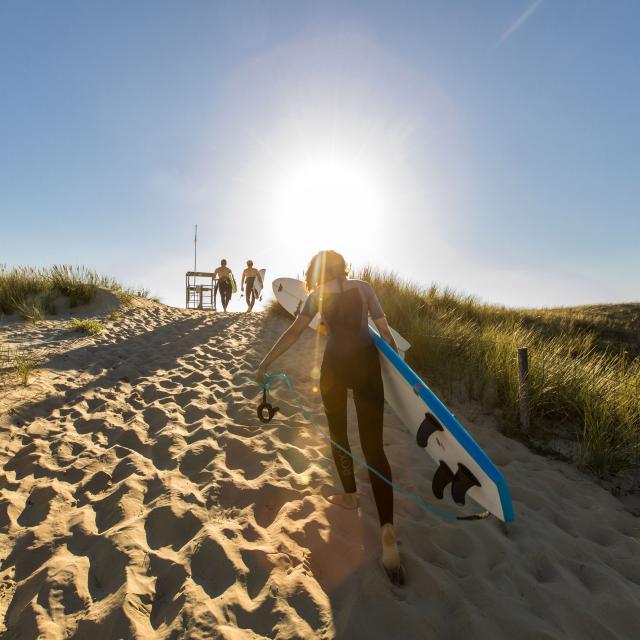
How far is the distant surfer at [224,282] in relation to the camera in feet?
42.4

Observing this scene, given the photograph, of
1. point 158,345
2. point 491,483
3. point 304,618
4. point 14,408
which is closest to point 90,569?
point 304,618

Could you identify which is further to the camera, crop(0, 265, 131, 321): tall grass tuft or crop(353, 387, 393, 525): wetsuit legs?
crop(0, 265, 131, 321): tall grass tuft

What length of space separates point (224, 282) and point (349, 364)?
11.5m

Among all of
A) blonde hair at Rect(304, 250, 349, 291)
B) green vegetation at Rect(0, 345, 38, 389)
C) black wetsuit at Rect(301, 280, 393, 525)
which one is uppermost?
blonde hair at Rect(304, 250, 349, 291)

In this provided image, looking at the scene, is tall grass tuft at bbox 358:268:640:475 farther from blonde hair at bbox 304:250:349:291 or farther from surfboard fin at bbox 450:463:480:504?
blonde hair at bbox 304:250:349:291

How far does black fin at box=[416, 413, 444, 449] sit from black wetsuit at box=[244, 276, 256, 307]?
35.8 feet

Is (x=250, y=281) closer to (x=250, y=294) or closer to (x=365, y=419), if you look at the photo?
(x=250, y=294)

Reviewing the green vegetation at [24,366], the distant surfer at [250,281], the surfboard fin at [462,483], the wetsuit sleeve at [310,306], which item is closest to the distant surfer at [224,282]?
the distant surfer at [250,281]

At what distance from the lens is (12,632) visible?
1639 mm

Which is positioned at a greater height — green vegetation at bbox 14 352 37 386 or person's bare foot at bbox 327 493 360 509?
green vegetation at bbox 14 352 37 386

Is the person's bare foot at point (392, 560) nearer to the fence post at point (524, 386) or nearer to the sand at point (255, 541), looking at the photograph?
the sand at point (255, 541)

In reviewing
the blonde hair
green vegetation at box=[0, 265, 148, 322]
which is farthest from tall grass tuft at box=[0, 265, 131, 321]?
the blonde hair

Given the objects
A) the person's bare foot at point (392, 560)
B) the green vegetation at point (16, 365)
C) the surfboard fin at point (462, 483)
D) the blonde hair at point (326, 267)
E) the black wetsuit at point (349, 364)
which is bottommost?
the person's bare foot at point (392, 560)

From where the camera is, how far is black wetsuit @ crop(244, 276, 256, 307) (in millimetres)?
12633
